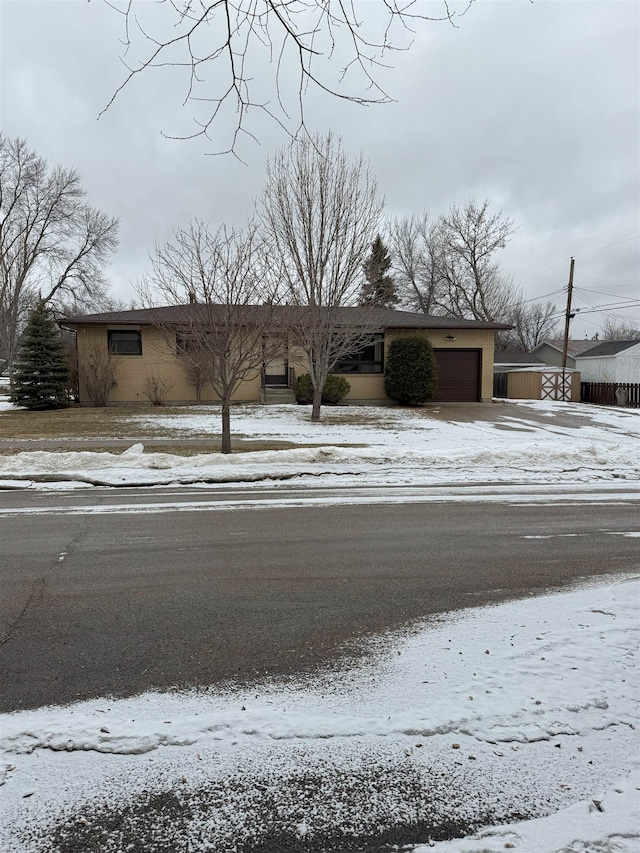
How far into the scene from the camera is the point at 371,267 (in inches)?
734

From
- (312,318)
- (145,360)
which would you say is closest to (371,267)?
(312,318)

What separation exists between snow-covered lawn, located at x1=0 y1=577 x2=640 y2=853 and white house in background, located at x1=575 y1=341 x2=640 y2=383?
35.6 meters

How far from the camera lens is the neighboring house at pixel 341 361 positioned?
24.4 m

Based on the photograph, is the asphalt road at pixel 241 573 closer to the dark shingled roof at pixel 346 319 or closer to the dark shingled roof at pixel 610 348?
the dark shingled roof at pixel 346 319

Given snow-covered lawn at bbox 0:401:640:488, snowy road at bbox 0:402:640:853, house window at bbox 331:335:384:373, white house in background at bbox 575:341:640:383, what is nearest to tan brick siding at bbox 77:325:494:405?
house window at bbox 331:335:384:373

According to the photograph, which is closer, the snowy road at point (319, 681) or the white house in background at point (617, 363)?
the snowy road at point (319, 681)

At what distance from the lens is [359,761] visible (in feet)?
8.53

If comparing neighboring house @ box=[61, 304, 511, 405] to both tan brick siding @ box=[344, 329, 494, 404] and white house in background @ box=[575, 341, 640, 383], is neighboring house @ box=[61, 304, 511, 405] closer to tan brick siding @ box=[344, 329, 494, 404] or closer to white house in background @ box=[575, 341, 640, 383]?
tan brick siding @ box=[344, 329, 494, 404]

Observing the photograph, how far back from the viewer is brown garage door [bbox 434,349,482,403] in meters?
26.7

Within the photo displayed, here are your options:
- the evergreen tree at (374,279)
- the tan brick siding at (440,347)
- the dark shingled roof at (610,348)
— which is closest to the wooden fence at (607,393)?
the dark shingled roof at (610,348)

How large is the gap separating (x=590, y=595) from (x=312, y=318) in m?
13.7

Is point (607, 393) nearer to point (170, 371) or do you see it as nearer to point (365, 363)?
point (365, 363)

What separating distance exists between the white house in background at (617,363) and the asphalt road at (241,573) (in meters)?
29.6

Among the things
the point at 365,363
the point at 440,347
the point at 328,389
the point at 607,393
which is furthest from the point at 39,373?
the point at 607,393
